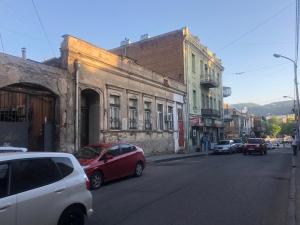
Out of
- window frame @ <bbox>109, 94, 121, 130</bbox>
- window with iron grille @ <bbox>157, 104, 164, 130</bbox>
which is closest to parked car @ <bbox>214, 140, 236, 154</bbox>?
window with iron grille @ <bbox>157, 104, 164, 130</bbox>

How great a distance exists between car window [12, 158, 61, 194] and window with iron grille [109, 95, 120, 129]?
1847 cm

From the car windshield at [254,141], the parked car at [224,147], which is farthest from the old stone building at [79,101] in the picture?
the car windshield at [254,141]

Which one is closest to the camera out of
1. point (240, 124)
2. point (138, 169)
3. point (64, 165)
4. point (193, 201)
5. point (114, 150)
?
point (64, 165)

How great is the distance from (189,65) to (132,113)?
13.6 meters

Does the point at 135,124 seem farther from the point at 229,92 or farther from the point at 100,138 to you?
the point at 229,92

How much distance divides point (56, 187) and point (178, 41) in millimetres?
33286

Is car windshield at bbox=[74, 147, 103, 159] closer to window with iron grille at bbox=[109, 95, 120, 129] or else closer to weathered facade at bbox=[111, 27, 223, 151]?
window with iron grille at bbox=[109, 95, 120, 129]

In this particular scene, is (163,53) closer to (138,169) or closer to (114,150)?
(138,169)

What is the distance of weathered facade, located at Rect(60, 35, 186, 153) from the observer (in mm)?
21609

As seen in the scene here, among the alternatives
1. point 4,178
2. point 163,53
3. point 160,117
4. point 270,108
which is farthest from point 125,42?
point 270,108

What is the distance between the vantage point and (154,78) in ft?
102

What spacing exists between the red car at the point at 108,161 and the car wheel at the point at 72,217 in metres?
6.02

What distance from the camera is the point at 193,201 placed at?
9867 millimetres

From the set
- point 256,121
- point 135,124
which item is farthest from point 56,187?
point 256,121
